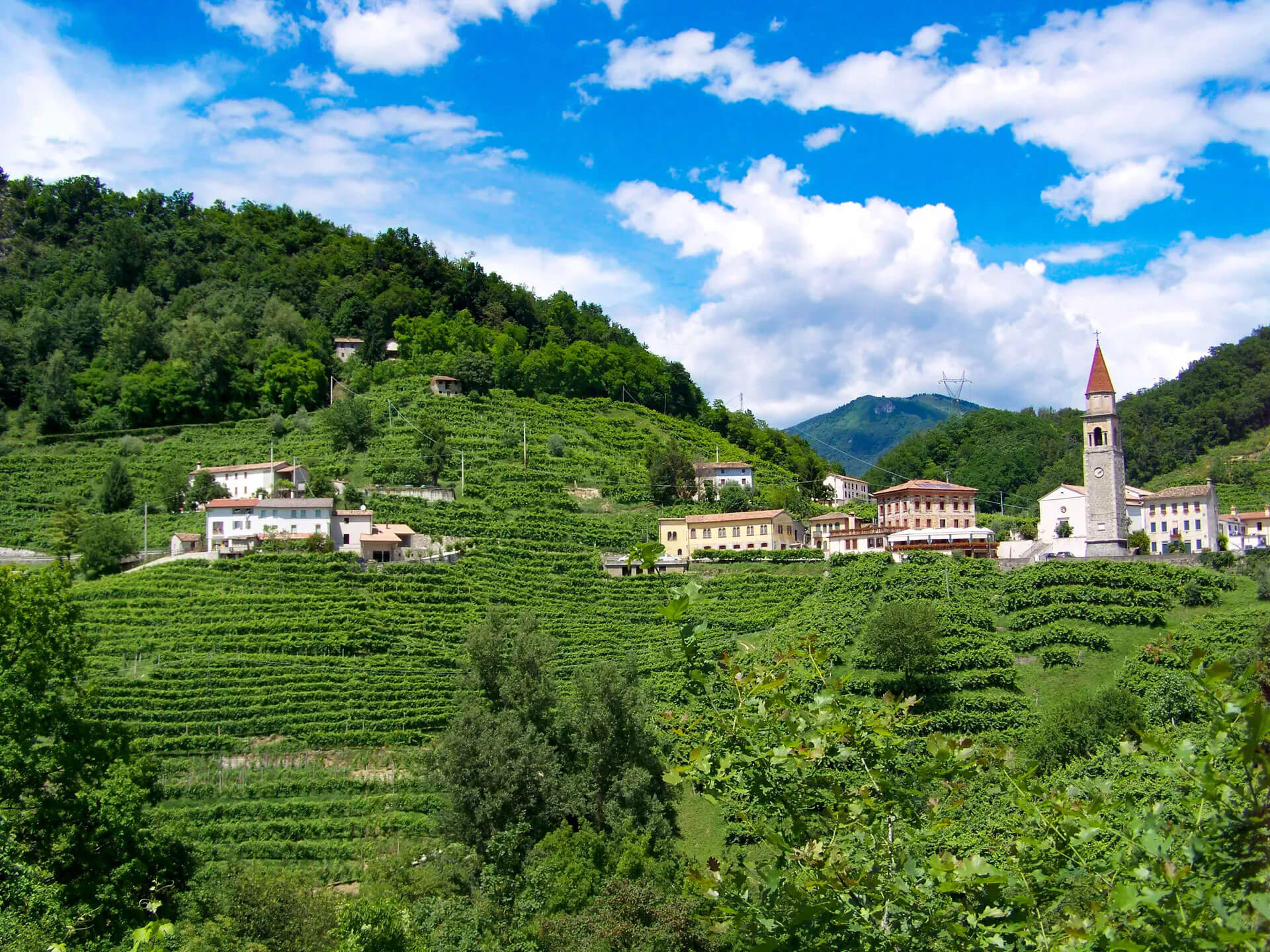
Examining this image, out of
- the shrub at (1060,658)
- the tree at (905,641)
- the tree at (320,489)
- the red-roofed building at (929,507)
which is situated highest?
the tree at (320,489)

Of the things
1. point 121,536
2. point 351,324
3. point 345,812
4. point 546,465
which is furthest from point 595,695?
point 351,324

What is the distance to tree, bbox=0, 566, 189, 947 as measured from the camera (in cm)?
1984

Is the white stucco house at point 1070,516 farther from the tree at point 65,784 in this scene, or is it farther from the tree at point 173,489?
the tree at point 173,489

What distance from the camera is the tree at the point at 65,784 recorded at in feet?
65.1

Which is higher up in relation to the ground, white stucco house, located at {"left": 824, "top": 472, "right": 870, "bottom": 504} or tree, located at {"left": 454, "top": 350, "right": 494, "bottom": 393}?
tree, located at {"left": 454, "top": 350, "right": 494, "bottom": 393}

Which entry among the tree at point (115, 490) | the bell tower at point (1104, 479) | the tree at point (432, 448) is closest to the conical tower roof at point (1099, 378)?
the bell tower at point (1104, 479)

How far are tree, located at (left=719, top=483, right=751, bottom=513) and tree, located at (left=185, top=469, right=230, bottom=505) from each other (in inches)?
1116

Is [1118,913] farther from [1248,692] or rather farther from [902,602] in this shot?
[902,602]

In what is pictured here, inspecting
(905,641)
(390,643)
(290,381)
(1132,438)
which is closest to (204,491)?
(290,381)

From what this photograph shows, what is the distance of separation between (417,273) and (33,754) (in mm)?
66286

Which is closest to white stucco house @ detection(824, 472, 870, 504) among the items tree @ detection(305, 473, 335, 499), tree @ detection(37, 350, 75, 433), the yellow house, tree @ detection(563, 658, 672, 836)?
the yellow house

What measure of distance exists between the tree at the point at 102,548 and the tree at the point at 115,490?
25.6 feet

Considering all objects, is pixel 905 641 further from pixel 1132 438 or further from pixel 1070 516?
pixel 1132 438

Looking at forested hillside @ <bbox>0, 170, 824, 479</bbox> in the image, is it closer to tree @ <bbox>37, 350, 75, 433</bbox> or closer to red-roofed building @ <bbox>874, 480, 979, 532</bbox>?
tree @ <bbox>37, 350, 75, 433</bbox>
